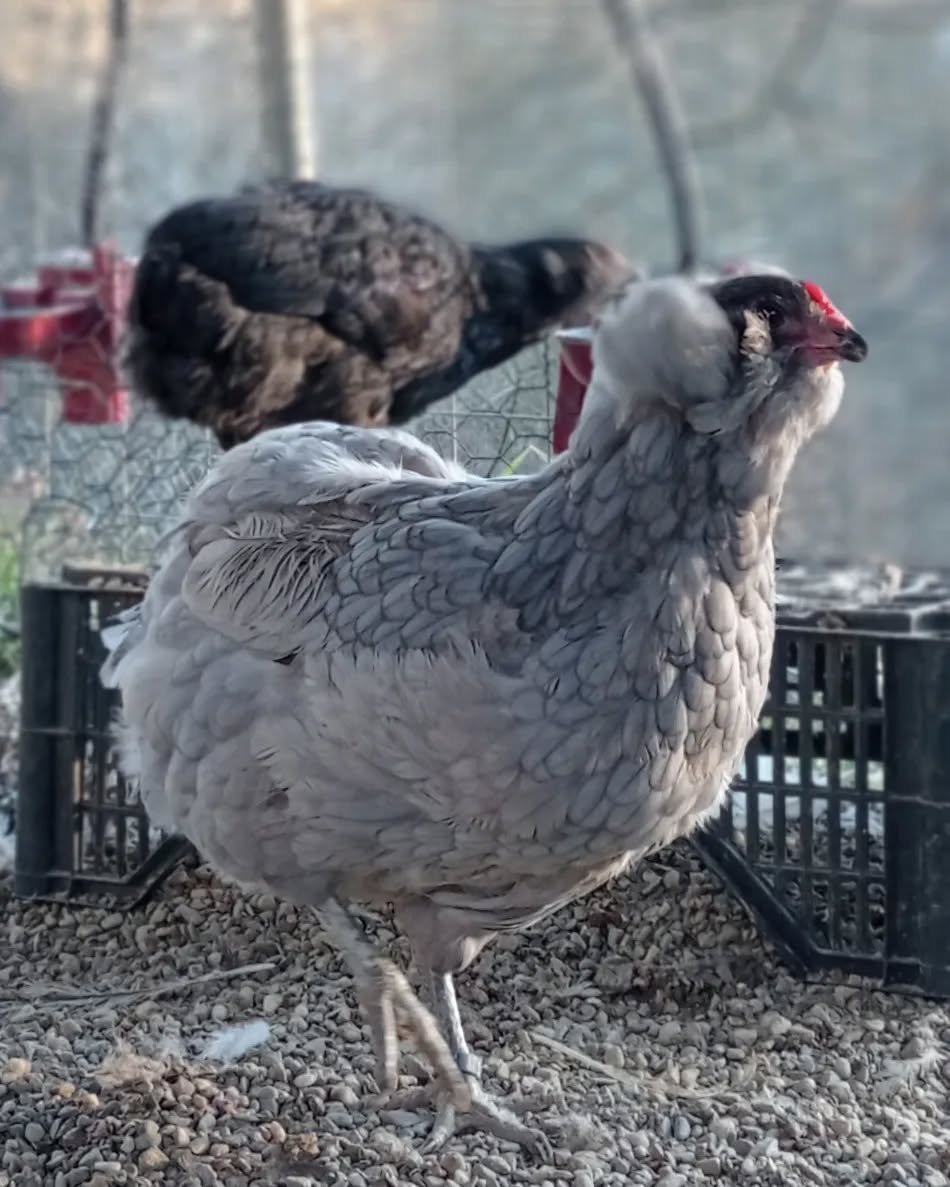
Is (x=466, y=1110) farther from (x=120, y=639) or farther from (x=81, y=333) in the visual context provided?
(x=81, y=333)

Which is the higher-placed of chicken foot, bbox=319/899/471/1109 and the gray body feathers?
the gray body feathers

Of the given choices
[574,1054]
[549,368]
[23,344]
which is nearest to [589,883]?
[574,1054]

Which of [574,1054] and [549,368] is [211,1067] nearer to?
[574,1054]

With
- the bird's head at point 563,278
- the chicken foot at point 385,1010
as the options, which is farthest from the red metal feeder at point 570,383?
the bird's head at point 563,278

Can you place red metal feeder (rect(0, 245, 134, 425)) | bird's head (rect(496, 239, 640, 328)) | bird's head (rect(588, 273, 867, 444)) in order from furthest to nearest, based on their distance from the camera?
bird's head (rect(496, 239, 640, 328)) → red metal feeder (rect(0, 245, 134, 425)) → bird's head (rect(588, 273, 867, 444))

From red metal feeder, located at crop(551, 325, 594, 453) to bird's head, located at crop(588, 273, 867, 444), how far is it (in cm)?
105

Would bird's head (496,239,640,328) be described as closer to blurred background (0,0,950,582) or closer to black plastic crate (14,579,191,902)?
blurred background (0,0,950,582)

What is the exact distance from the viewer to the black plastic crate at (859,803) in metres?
2.59

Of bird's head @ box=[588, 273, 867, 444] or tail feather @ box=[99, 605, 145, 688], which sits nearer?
bird's head @ box=[588, 273, 867, 444]

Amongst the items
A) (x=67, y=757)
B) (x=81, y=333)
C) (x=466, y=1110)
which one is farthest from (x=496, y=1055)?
(x=81, y=333)

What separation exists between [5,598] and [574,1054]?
290cm

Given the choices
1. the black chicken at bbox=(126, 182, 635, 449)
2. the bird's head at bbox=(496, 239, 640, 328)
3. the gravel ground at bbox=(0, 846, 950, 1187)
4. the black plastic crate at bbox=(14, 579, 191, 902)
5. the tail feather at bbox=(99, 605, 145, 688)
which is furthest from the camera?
the bird's head at bbox=(496, 239, 640, 328)

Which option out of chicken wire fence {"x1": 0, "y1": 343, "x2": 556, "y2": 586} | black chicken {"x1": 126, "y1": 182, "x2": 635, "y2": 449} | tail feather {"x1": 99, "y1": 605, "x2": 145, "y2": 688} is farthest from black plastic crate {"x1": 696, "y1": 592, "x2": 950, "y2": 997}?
black chicken {"x1": 126, "y1": 182, "x2": 635, "y2": 449}

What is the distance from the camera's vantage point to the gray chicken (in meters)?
1.81
